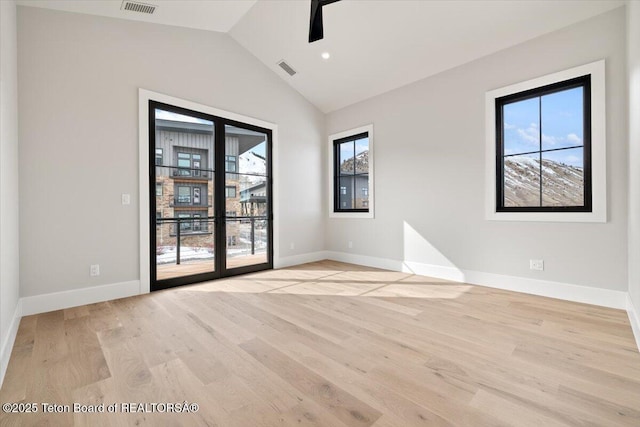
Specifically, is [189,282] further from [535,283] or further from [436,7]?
[436,7]

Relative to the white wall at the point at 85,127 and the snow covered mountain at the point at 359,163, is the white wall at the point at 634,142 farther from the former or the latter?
the white wall at the point at 85,127

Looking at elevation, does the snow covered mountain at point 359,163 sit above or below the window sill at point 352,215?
above

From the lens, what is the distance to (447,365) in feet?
6.31

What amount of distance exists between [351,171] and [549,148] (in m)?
3.07

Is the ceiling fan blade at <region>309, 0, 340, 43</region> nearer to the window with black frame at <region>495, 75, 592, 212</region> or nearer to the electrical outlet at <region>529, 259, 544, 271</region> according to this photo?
the window with black frame at <region>495, 75, 592, 212</region>

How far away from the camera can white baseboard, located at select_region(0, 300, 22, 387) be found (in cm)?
184

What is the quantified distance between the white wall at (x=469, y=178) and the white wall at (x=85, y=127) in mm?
3042

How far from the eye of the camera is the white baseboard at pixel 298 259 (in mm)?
5164

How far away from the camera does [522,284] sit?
350 cm

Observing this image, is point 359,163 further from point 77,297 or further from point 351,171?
point 77,297

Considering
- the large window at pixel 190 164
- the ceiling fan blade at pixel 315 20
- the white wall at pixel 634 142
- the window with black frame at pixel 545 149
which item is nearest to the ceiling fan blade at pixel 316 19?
the ceiling fan blade at pixel 315 20

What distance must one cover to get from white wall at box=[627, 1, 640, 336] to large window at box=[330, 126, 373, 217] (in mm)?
3169

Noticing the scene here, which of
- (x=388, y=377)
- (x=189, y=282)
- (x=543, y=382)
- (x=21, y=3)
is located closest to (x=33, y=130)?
(x=21, y=3)

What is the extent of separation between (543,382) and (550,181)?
8.42ft
